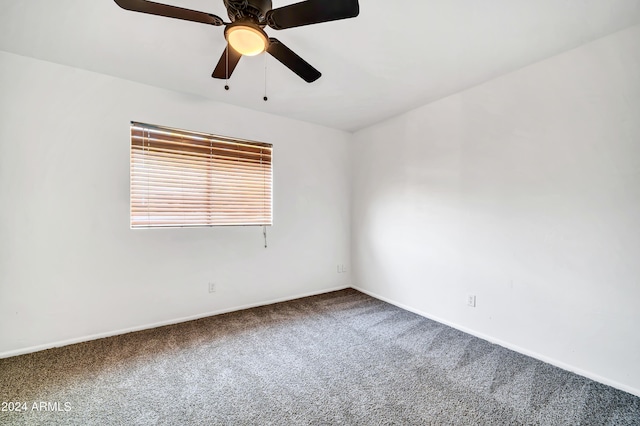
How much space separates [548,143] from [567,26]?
81 centimetres

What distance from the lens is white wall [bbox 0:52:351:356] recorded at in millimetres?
2191

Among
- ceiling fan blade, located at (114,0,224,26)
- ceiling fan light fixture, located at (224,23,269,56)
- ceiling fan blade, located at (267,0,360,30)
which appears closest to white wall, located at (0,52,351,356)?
ceiling fan blade, located at (114,0,224,26)

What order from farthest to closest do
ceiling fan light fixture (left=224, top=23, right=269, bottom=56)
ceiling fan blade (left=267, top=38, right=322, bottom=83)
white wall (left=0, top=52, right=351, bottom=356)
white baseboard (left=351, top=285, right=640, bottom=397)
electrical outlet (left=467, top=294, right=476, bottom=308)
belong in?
electrical outlet (left=467, top=294, right=476, bottom=308)
white wall (left=0, top=52, right=351, bottom=356)
white baseboard (left=351, top=285, right=640, bottom=397)
ceiling fan blade (left=267, top=38, right=322, bottom=83)
ceiling fan light fixture (left=224, top=23, right=269, bottom=56)

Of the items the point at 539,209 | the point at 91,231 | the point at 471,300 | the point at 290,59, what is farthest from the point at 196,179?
the point at 539,209


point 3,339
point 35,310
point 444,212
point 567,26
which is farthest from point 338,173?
point 3,339

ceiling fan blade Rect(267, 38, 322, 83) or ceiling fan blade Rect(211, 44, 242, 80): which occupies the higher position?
ceiling fan blade Rect(211, 44, 242, 80)

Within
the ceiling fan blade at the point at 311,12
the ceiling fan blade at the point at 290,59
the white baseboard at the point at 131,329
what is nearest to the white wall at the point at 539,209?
the white baseboard at the point at 131,329

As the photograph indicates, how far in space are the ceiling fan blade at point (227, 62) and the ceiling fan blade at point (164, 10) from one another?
0.24m

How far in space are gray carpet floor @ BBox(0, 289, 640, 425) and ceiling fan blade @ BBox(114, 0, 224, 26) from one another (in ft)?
7.30

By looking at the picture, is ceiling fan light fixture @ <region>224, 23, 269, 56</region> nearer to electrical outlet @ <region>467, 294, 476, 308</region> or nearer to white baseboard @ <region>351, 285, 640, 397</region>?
electrical outlet @ <region>467, 294, 476, 308</region>

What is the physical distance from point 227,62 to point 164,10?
1.60ft

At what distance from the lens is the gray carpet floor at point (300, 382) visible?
1584 millimetres

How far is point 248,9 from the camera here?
52.0 inches

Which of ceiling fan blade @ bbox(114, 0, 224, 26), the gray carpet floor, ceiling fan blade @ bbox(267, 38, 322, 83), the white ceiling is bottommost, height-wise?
the gray carpet floor
